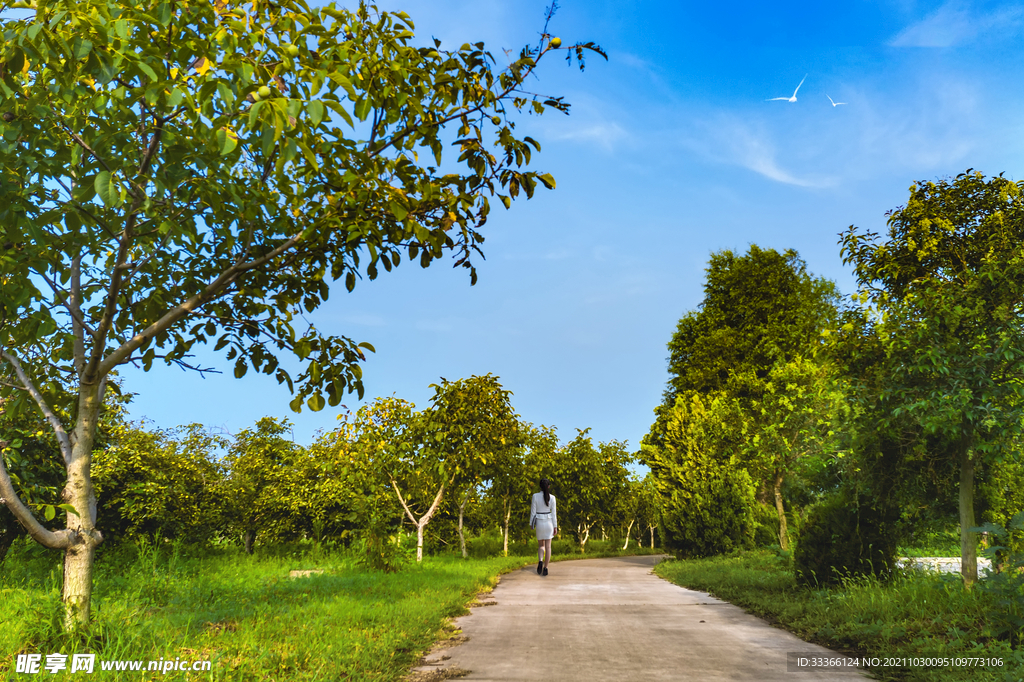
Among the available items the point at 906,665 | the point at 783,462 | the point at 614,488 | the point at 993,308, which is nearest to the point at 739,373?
the point at 783,462

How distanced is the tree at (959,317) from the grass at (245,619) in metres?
6.90

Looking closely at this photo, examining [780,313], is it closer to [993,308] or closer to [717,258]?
[717,258]

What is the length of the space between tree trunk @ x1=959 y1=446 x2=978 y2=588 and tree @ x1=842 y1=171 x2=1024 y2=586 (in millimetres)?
14

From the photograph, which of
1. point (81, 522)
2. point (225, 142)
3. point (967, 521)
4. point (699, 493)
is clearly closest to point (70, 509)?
point (81, 522)

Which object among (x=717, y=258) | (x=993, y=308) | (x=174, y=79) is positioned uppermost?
(x=717, y=258)

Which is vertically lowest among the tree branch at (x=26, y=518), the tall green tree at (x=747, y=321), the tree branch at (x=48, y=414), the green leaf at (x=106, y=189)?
the tree branch at (x=26, y=518)

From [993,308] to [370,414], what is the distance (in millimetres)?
14692

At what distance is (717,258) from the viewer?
27.1 metres

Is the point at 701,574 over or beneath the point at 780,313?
beneath

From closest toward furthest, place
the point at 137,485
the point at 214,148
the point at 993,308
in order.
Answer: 1. the point at 214,148
2. the point at 993,308
3. the point at 137,485

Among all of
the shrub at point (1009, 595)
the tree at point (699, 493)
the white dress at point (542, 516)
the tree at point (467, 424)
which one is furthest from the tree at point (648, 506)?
the shrub at point (1009, 595)

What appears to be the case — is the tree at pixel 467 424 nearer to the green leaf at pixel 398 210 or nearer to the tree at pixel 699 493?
the tree at pixel 699 493

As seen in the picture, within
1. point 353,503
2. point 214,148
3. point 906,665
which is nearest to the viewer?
point 214,148

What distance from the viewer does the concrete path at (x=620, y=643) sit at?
214 inches
